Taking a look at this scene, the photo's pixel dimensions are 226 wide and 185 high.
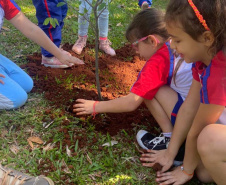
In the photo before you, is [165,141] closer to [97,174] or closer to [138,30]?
[97,174]

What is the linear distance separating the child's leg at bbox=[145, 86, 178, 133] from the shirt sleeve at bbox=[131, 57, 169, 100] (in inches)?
3.9

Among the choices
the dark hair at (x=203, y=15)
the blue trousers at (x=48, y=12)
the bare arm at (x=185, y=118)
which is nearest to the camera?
the dark hair at (x=203, y=15)

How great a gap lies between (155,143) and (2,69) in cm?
153

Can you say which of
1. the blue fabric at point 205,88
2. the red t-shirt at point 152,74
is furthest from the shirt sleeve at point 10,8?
the blue fabric at point 205,88

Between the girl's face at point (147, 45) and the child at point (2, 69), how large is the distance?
0.51 m

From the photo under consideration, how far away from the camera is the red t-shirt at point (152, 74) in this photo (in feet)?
6.31

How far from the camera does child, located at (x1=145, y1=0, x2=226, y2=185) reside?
1.33 meters

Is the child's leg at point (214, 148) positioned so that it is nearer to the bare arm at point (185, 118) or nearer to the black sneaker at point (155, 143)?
the bare arm at point (185, 118)

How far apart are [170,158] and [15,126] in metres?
1.19

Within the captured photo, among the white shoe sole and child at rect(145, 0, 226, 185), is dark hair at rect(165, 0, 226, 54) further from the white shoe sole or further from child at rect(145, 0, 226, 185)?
the white shoe sole

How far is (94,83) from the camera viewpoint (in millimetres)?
2775

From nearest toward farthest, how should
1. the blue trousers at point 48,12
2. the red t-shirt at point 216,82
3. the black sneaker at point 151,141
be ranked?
the red t-shirt at point 216,82
the black sneaker at point 151,141
the blue trousers at point 48,12

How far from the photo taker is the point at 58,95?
253 centimetres

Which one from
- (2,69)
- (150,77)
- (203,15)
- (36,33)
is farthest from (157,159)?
(2,69)
